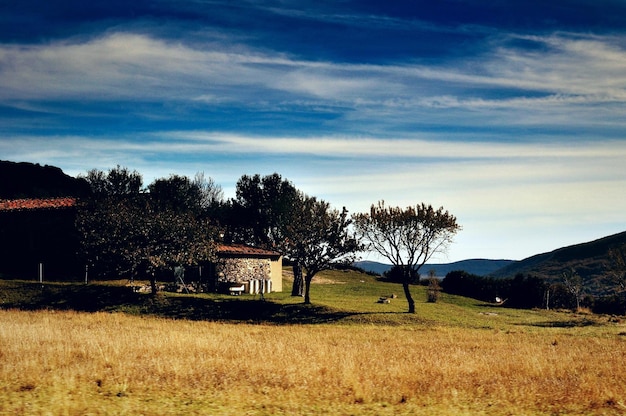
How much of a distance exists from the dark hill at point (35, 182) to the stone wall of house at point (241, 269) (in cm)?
4966

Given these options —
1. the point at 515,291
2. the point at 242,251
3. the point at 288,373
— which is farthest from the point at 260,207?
the point at 288,373

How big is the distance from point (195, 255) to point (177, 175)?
3583 cm

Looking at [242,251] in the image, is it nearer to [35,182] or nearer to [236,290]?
[236,290]

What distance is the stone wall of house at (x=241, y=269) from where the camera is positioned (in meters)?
57.7

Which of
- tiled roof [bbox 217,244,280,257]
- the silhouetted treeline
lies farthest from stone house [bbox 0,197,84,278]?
the silhouetted treeline

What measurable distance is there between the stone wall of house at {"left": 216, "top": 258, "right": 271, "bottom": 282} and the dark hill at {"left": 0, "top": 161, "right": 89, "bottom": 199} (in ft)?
163

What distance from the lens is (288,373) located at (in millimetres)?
16984

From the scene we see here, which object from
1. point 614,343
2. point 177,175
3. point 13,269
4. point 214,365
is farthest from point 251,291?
point 214,365

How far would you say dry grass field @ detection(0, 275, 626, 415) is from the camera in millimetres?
13102

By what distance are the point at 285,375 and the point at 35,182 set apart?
4044 inches

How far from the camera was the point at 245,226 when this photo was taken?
67.4 meters

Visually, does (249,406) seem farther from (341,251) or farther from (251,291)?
(251,291)

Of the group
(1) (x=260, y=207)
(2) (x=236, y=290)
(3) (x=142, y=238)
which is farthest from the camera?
(1) (x=260, y=207)

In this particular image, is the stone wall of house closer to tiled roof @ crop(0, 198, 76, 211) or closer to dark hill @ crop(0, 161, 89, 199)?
tiled roof @ crop(0, 198, 76, 211)
